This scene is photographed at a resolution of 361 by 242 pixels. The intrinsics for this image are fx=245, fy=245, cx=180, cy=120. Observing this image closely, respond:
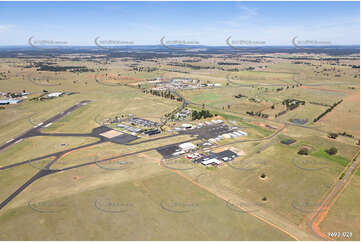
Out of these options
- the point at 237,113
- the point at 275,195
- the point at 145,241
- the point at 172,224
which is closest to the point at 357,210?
the point at 275,195

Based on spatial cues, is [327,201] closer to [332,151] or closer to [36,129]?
[332,151]

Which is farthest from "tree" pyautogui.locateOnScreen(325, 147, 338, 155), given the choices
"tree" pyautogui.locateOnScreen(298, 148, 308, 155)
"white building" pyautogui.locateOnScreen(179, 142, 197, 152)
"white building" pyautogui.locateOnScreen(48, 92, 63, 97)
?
"white building" pyautogui.locateOnScreen(48, 92, 63, 97)

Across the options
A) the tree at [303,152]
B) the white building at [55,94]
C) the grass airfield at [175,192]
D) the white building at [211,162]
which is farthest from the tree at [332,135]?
the white building at [55,94]

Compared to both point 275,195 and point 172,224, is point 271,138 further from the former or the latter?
point 172,224

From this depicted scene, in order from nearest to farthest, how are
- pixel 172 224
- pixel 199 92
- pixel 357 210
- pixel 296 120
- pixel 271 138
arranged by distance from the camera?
pixel 172 224
pixel 357 210
pixel 271 138
pixel 296 120
pixel 199 92

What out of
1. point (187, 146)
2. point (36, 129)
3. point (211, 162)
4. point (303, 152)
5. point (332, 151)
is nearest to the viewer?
point (211, 162)

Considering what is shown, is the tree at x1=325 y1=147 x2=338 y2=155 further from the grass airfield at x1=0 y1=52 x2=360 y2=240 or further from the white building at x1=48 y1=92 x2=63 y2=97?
the white building at x1=48 y1=92 x2=63 y2=97

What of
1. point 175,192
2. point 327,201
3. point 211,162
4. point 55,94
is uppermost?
point 55,94

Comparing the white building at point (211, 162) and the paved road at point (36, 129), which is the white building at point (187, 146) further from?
the paved road at point (36, 129)

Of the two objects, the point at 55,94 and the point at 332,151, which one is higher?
the point at 55,94

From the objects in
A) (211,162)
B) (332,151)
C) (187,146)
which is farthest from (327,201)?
(187,146)

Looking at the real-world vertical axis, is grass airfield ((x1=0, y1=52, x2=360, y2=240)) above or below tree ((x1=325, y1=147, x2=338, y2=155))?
below
